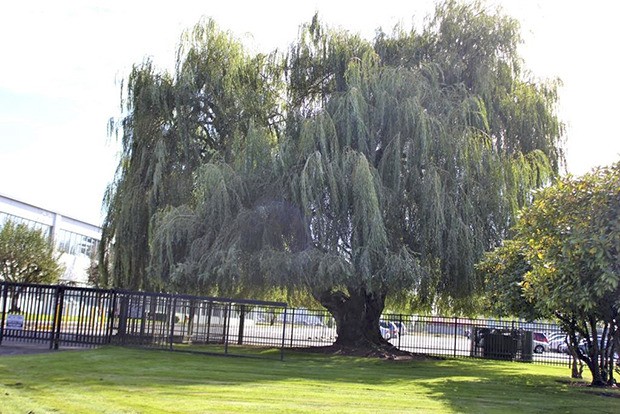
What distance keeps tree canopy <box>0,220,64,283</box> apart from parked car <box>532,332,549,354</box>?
28638 mm

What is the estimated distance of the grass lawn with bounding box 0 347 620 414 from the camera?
10156 millimetres

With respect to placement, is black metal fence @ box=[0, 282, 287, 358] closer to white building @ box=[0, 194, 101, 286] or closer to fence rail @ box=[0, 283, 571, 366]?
fence rail @ box=[0, 283, 571, 366]

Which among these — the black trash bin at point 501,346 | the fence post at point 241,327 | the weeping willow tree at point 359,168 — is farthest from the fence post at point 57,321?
the black trash bin at point 501,346

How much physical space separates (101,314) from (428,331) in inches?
588

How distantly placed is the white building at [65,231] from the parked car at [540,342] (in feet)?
103

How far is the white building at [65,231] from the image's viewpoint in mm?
50562

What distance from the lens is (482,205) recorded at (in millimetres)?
20938

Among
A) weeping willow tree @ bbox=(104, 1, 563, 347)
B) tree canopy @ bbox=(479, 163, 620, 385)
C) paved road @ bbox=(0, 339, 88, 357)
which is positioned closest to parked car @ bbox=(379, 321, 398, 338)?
weeping willow tree @ bbox=(104, 1, 563, 347)

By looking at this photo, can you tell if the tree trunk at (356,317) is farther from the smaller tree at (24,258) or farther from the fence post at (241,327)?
the smaller tree at (24,258)

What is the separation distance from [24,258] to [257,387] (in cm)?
3211

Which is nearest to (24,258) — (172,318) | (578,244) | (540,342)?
(172,318)

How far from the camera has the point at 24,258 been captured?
40562mm

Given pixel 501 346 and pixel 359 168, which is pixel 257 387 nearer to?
pixel 359 168

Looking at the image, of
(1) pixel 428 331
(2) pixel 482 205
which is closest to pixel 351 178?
(2) pixel 482 205
